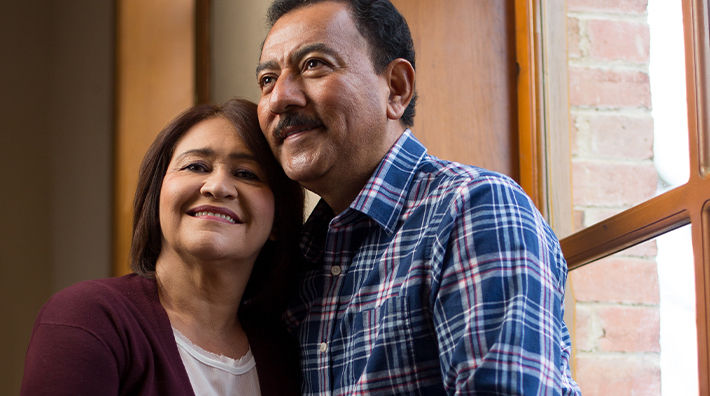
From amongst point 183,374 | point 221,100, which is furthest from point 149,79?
point 183,374

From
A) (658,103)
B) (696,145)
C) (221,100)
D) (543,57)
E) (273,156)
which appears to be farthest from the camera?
(221,100)

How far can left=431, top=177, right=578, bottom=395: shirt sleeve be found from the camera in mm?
1060

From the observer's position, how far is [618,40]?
55.5 inches

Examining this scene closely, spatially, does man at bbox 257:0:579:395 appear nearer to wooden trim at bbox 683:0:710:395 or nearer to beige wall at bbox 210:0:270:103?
wooden trim at bbox 683:0:710:395

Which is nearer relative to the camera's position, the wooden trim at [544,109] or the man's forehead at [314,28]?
the man's forehead at [314,28]

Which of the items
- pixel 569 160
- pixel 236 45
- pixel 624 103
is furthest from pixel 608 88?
pixel 236 45

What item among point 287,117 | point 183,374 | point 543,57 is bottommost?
point 183,374

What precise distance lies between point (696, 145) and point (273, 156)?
0.71 metres

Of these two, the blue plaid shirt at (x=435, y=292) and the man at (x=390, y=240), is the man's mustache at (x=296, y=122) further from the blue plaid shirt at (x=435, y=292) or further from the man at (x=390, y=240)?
the blue plaid shirt at (x=435, y=292)

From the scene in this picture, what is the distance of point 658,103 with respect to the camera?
4.19ft

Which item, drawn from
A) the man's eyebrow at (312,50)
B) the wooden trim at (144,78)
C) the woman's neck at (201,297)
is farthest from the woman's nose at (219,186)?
the wooden trim at (144,78)

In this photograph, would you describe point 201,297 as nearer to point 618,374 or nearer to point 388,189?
point 388,189

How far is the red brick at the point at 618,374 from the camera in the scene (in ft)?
4.16

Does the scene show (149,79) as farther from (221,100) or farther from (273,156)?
(273,156)
